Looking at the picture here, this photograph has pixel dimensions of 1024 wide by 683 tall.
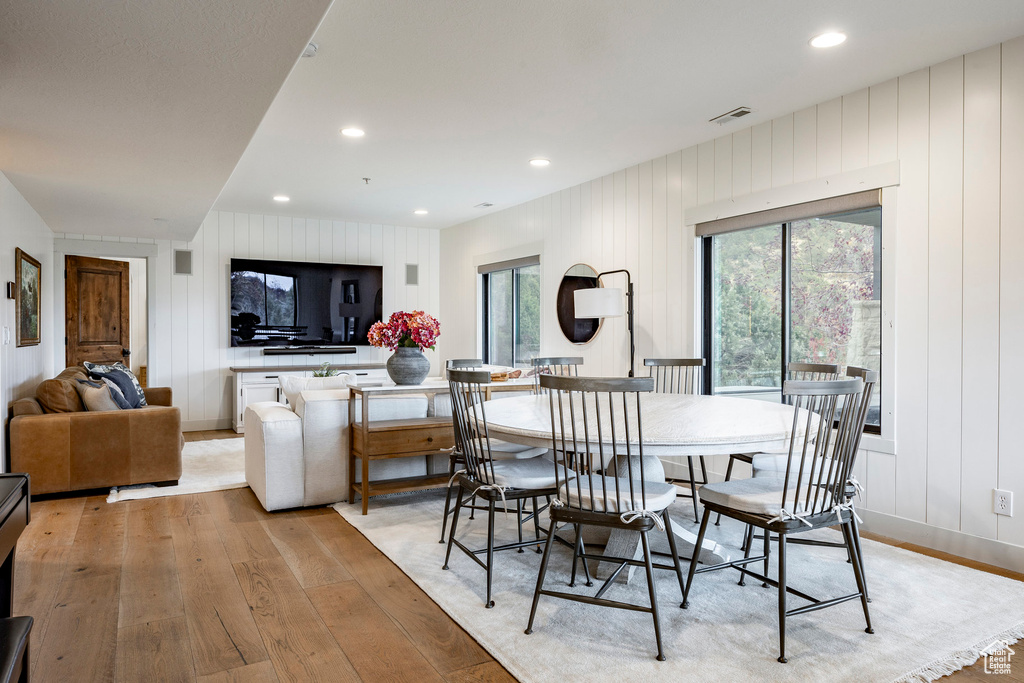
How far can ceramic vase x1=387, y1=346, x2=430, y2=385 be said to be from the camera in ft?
13.2

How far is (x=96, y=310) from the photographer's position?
23.9 ft

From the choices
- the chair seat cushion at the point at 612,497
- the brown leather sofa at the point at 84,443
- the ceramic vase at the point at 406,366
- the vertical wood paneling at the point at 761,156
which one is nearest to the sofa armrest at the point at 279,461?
the ceramic vase at the point at 406,366

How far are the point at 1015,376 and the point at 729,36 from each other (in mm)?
2047

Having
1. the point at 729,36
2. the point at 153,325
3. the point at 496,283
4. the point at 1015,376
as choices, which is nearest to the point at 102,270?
the point at 153,325

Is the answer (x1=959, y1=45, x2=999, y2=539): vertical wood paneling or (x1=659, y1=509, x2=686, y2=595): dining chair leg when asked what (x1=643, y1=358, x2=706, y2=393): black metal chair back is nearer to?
(x1=959, y1=45, x2=999, y2=539): vertical wood paneling

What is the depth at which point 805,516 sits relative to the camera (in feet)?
7.04

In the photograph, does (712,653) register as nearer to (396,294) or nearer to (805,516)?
(805,516)

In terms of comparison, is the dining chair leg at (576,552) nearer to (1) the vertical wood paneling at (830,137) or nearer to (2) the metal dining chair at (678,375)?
(2) the metal dining chair at (678,375)

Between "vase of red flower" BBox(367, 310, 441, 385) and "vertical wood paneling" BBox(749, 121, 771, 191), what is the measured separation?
2288 mm

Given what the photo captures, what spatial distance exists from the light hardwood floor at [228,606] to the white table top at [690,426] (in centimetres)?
78

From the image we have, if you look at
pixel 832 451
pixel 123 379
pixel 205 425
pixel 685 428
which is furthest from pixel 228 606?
pixel 205 425

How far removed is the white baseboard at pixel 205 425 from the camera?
23.0 feet

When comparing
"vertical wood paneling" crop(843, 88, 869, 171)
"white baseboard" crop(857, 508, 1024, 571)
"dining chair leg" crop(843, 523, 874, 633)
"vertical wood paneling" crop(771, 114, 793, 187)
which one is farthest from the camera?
"vertical wood paneling" crop(771, 114, 793, 187)

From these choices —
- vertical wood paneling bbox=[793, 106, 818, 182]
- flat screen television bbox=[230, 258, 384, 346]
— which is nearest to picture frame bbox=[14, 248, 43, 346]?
flat screen television bbox=[230, 258, 384, 346]
